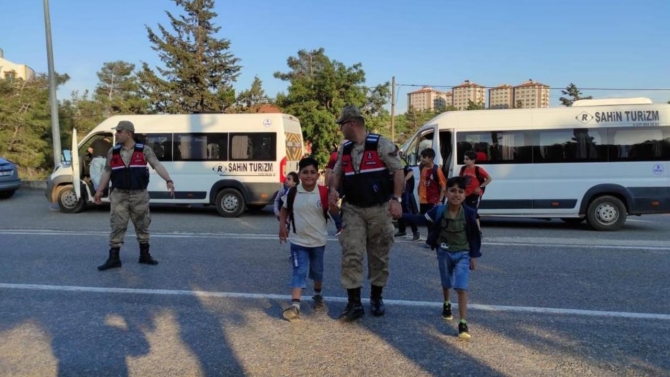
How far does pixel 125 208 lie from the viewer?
6547mm

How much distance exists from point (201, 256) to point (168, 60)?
38.3m

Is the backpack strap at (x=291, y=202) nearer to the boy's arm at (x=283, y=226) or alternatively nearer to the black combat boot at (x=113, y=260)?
the boy's arm at (x=283, y=226)

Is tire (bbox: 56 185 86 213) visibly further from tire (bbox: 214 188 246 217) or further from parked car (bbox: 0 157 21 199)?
parked car (bbox: 0 157 21 199)

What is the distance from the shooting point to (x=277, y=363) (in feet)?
12.1

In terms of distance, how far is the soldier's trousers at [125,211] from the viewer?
648cm

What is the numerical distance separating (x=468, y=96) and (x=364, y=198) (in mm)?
61347

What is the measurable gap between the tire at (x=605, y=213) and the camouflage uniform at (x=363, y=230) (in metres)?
7.28

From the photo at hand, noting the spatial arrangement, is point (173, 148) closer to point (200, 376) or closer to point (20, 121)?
point (200, 376)

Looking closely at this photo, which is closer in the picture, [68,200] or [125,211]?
[125,211]

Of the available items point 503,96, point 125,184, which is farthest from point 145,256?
point 503,96

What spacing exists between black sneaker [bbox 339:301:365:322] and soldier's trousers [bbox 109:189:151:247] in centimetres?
331

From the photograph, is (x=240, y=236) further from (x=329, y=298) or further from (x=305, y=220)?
(x=305, y=220)

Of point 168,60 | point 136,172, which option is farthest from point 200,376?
point 168,60

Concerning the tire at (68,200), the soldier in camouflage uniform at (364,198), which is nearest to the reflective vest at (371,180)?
the soldier in camouflage uniform at (364,198)
